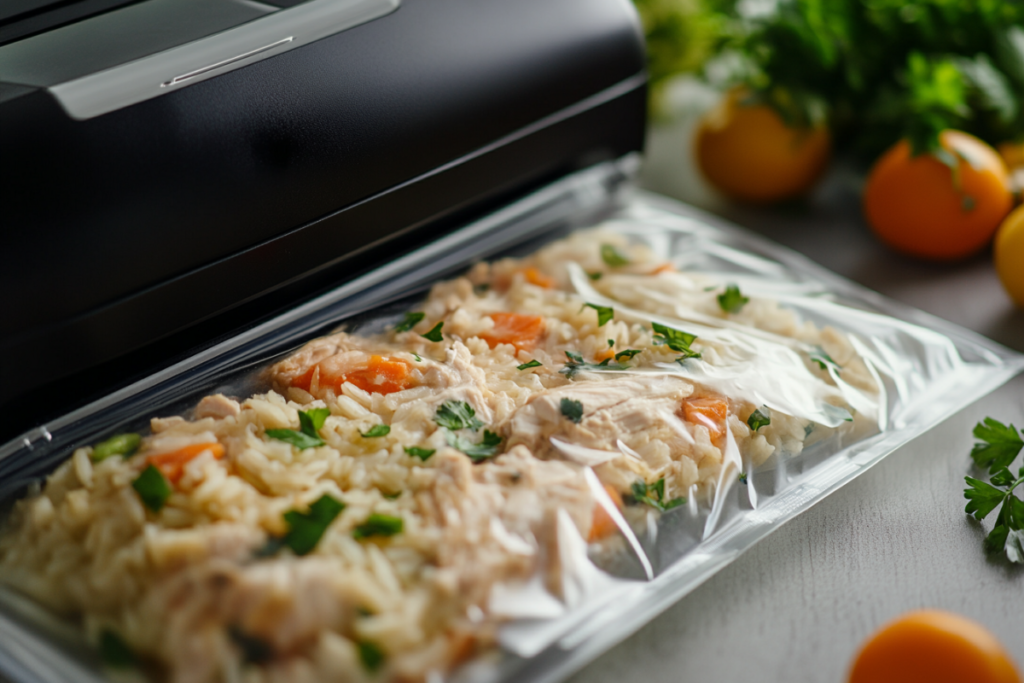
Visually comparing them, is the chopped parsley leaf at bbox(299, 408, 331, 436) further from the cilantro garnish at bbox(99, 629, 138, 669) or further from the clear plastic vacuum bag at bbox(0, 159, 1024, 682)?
the cilantro garnish at bbox(99, 629, 138, 669)

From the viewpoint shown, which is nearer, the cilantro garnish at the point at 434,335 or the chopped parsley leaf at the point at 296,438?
the chopped parsley leaf at the point at 296,438

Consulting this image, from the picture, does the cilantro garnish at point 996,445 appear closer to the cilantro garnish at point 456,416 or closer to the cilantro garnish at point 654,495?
the cilantro garnish at point 654,495

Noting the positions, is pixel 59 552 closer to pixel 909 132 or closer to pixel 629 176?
pixel 629 176

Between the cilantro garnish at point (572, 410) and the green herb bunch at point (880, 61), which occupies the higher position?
the green herb bunch at point (880, 61)

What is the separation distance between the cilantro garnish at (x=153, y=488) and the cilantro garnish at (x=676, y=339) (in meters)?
0.57

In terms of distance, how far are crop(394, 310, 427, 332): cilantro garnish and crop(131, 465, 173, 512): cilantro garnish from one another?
0.36m

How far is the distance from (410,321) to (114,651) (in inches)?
19.9

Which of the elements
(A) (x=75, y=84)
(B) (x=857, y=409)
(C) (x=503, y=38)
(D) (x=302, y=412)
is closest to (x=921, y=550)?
(B) (x=857, y=409)

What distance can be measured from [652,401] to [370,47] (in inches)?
21.0

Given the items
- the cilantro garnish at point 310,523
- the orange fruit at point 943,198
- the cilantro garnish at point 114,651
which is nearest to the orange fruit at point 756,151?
the orange fruit at point 943,198

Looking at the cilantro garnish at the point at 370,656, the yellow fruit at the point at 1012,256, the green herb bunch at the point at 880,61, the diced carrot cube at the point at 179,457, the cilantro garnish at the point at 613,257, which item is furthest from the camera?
the green herb bunch at the point at 880,61

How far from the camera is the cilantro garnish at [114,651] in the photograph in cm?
72

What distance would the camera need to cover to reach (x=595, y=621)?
2.59 ft

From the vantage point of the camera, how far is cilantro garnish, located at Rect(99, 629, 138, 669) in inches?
28.2
